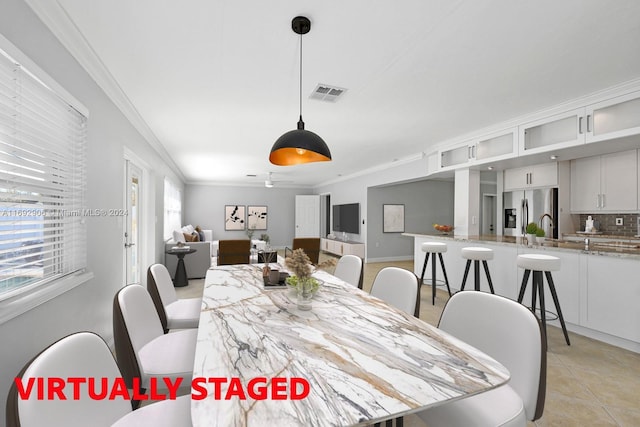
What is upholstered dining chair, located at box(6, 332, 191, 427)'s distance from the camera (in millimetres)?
791

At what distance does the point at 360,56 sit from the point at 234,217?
8482 mm

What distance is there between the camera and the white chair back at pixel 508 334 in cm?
121

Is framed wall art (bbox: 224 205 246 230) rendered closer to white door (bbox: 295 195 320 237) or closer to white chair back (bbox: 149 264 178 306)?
white door (bbox: 295 195 320 237)

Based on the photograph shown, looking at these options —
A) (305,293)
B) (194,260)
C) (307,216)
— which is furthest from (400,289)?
(307,216)

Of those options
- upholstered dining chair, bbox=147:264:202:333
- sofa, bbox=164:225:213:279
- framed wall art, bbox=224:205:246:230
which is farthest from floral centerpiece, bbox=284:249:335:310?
framed wall art, bbox=224:205:246:230

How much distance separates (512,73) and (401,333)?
2447 millimetres

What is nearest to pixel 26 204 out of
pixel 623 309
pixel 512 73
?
pixel 512 73

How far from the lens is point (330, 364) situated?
1058mm

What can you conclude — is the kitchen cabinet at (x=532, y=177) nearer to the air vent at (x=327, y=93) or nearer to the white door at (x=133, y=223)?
the air vent at (x=327, y=93)

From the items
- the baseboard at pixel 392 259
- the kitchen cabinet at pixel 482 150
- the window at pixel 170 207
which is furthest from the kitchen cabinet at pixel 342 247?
the window at pixel 170 207

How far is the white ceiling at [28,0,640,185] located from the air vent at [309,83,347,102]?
0.07m

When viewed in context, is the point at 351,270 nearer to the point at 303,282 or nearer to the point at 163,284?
the point at 303,282

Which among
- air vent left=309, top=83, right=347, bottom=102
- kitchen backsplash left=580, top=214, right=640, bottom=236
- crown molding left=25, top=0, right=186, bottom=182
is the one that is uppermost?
air vent left=309, top=83, right=347, bottom=102

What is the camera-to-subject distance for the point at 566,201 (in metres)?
4.62
